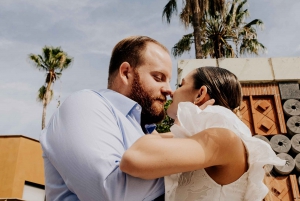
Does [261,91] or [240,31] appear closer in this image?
[261,91]

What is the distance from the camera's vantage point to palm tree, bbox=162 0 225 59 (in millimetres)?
12109

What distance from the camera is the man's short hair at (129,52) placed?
2.05 meters

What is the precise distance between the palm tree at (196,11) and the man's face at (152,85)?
9779 millimetres

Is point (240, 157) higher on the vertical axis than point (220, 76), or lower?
lower

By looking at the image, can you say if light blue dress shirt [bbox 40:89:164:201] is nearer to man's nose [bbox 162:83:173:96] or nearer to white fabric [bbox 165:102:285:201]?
white fabric [bbox 165:102:285:201]

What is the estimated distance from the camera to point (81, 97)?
1.45m

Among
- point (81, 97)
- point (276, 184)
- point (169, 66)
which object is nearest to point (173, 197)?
point (81, 97)

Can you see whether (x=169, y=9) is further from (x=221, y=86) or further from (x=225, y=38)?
(x=221, y=86)

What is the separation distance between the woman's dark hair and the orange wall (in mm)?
12859

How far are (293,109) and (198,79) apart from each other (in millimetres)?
3124

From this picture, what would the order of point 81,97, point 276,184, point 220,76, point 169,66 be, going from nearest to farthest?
point 81,97
point 220,76
point 169,66
point 276,184

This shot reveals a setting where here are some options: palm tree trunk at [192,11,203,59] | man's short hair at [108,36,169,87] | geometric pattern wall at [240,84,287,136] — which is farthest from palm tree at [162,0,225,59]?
man's short hair at [108,36,169,87]

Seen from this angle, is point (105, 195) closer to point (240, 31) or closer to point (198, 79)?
point (198, 79)

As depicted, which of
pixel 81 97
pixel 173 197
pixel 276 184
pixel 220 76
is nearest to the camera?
pixel 173 197
